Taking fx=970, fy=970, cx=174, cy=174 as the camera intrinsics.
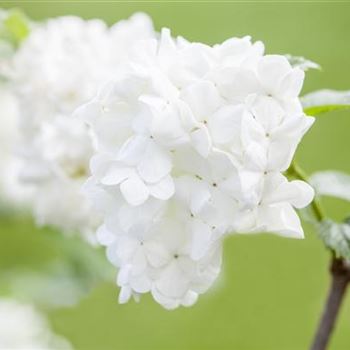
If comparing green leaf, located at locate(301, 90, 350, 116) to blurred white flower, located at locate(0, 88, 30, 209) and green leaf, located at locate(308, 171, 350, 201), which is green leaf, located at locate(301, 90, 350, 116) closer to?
green leaf, located at locate(308, 171, 350, 201)

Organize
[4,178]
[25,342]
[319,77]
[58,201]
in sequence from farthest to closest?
[319,77]
[4,178]
[25,342]
[58,201]

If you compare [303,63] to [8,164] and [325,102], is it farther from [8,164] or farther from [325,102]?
[8,164]

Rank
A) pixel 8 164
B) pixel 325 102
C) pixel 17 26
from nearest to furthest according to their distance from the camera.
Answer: pixel 325 102
pixel 17 26
pixel 8 164

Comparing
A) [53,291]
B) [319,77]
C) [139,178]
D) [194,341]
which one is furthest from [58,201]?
[319,77]

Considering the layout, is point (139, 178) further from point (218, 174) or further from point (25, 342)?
point (25, 342)

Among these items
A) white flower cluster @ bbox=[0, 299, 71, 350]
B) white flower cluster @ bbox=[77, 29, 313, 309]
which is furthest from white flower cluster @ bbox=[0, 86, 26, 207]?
white flower cluster @ bbox=[77, 29, 313, 309]

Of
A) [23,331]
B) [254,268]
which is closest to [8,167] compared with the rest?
[23,331]
